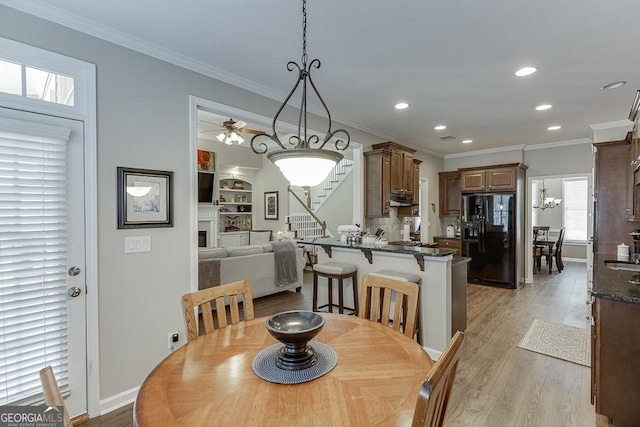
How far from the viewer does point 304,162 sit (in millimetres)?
1445

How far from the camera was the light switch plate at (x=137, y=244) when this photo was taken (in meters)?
2.39

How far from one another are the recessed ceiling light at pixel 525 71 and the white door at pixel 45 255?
3.67 m

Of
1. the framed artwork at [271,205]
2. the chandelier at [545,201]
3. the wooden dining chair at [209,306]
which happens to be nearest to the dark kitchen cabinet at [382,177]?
the wooden dining chair at [209,306]

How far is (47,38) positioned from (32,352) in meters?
2.02

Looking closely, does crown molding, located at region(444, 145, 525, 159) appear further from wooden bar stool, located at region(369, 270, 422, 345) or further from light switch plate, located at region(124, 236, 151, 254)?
light switch plate, located at region(124, 236, 151, 254)

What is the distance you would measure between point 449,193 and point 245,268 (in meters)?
4.87

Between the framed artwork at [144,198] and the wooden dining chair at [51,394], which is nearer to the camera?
the wooden dining chair at [51,394]

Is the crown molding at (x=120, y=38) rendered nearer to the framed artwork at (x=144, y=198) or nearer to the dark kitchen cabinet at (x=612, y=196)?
the framed artwork at (x=144, y=198)

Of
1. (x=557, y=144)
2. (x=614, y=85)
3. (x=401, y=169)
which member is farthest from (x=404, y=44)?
(x=557, y=144)

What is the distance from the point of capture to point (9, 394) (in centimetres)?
187

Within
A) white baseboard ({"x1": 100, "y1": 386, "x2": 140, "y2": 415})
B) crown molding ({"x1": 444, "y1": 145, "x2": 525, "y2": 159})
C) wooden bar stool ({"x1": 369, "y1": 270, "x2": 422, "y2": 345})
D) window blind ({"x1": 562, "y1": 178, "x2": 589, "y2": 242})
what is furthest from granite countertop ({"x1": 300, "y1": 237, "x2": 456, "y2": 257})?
window blind ({"x1": 562, "y1": 178, "x2": 589, "y2": 242})

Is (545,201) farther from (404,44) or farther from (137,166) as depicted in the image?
(137,166)

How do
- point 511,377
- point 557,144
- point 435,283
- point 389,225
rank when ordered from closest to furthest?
point 511,377 → point 435,283 → point 389,225 → point 557,144

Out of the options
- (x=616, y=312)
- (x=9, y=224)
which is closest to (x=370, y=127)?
(x=616, y=312)
